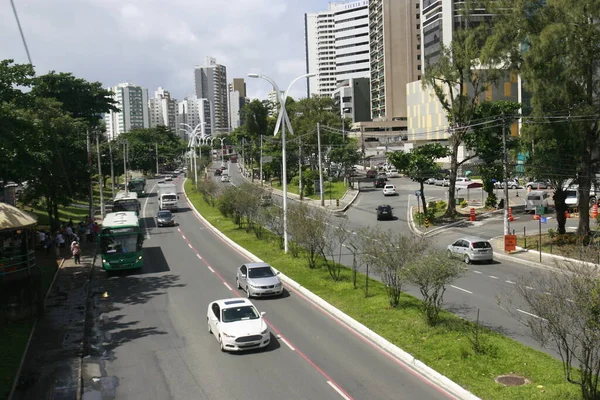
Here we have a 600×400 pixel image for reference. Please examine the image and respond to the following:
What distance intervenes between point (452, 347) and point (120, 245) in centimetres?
2096

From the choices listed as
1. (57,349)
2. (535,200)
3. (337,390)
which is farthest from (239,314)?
(535,200)

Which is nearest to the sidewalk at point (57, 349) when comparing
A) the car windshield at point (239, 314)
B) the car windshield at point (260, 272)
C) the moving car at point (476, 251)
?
the car windshield at point (239, 314)

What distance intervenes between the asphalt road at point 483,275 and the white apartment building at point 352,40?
106998 mm

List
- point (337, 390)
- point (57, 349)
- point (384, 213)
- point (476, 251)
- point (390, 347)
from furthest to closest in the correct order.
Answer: point (384, 213) → point (476, 251) → point (57, 349) → point (390, 347) → point (337, 390)

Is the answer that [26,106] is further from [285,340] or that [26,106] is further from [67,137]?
[285,340]

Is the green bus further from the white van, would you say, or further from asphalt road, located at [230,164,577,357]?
the white van

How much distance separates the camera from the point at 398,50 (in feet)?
434

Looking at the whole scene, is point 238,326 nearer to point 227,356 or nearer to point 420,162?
point 227,356

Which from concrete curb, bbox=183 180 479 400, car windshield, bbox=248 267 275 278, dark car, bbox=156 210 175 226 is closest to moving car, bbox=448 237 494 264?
concrete curb, bbox=183 180 479 400

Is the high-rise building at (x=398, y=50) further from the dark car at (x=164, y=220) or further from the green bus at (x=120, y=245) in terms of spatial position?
the green bus at (x=120, y=245)

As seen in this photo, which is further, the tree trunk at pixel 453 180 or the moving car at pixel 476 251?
the tree trunk at pixel 453 180

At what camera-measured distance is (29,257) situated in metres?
23.4

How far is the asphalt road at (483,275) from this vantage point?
20.3 metres

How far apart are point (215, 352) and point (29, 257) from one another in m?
10.4
